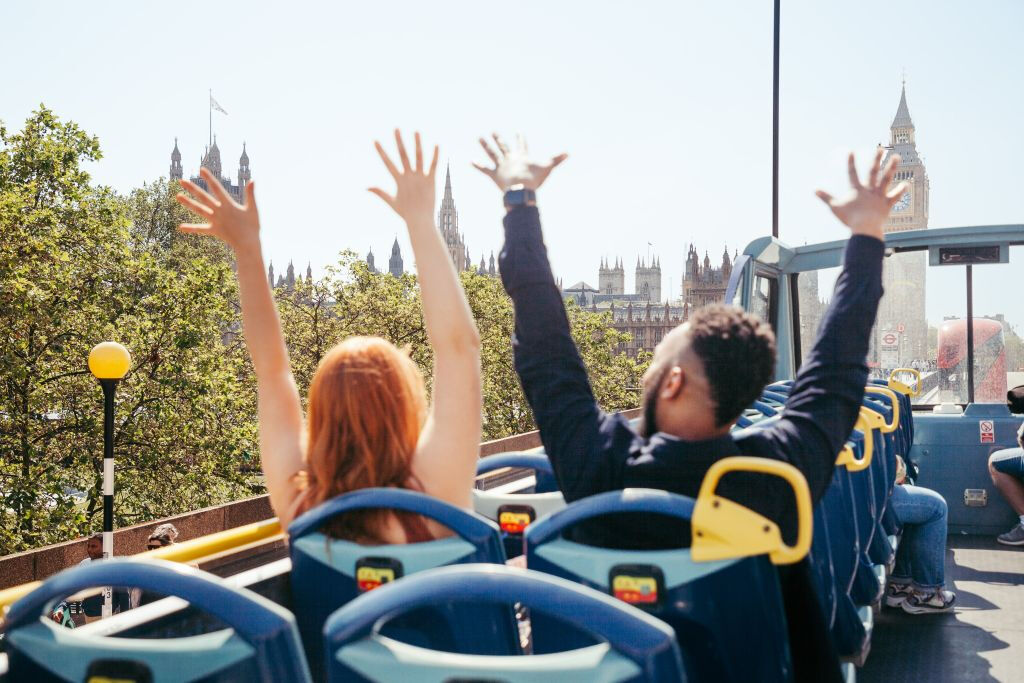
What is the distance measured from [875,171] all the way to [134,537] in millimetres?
13392

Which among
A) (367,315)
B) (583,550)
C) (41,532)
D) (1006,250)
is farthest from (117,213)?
(583,550)

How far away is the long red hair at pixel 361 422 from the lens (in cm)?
226

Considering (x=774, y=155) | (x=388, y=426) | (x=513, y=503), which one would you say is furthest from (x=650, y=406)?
(x=774, y=155)

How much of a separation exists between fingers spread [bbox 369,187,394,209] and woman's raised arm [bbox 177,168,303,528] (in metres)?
0.31

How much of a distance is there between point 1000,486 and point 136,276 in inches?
901

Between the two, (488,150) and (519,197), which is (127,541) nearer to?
(488,150)

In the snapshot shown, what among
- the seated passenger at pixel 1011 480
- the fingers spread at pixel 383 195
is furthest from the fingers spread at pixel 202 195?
the seated passenger at pixel 1011 480

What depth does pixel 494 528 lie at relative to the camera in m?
1.98

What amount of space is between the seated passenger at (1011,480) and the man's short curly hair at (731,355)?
20.7 ft

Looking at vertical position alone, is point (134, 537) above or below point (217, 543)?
below

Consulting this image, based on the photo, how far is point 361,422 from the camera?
89.4 inches

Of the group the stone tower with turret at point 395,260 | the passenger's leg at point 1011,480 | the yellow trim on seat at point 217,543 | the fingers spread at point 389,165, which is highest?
the stone tower with turret at point 395,260

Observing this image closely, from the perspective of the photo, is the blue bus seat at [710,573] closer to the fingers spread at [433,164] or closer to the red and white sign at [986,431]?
the fingers spread at [433,164]

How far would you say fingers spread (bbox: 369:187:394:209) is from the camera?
9.14 ft
